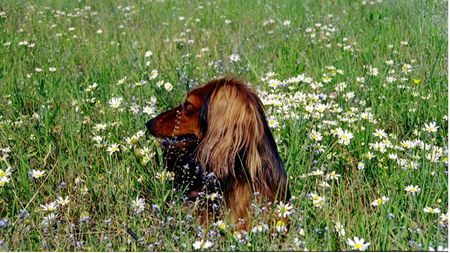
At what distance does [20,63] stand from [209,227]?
341 cm

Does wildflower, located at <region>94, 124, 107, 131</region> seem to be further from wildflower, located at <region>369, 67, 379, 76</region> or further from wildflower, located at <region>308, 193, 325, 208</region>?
wildflower, located at <region>369, 67, 379, 76</region>

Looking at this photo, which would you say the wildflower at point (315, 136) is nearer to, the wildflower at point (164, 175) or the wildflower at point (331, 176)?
the wildflower at point (331, 176)

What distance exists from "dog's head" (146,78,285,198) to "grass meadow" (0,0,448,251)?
21 centimetres

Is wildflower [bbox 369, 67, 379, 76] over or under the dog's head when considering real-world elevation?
under

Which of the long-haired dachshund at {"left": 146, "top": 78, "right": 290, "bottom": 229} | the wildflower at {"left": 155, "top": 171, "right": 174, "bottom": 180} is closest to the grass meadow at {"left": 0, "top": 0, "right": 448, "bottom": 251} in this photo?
the wildflower at {"left": 155, "top": 171, "right": 174, "bottom": 180}

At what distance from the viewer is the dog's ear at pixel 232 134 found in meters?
2.86

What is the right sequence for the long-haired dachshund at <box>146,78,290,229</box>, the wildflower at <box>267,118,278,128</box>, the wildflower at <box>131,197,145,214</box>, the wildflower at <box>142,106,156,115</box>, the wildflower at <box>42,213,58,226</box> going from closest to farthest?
the wildflower at <box>42,213,58,226</box> → the wildflower at <box>131,197,145,214</box> → the long-haired dachshund at <box>146,78,290,229</box> → the wildflower at <box>267,118,278,128</box> → the wildflower at <box>142,106,156,115</box>

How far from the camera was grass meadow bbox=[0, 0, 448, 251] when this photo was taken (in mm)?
2521

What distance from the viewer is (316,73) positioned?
4758 millimetres

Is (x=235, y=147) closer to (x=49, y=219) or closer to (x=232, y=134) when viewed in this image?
(x=232, y=134)

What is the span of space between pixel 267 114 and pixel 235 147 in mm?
721

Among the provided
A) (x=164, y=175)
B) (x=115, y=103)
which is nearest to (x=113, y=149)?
(x=164, y=175)

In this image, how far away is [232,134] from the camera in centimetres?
288

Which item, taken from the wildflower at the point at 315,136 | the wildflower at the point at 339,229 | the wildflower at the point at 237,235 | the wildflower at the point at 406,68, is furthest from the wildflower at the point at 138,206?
the wildflower at the point at 406,68
